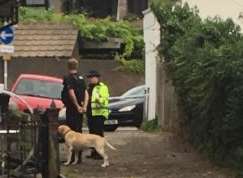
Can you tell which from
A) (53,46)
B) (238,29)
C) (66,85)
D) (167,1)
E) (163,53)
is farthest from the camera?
(53,46)

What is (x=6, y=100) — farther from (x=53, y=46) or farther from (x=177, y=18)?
A: (x=53, y=46)

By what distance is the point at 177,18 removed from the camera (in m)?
19.0

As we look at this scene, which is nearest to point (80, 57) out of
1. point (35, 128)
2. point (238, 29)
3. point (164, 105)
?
point (164, 105)

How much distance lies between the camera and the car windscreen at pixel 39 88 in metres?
22.6

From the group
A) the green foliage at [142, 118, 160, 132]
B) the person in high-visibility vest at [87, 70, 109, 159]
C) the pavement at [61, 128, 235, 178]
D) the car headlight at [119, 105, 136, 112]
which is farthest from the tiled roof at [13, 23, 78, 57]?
the person in high-visibility vest at [87, 70, 109, 159]

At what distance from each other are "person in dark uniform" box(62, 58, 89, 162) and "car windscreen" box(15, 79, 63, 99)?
25.8ft

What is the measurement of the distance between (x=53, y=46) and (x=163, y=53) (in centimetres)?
1420

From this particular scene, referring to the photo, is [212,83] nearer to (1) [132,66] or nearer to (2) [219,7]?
(2) [219,7]

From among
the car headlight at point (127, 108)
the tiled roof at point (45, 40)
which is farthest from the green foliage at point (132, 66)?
the car headlight at point (127, 108)

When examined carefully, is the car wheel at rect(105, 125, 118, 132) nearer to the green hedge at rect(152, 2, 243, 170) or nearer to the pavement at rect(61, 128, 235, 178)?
the green hedge at rect(152, 2, 243, 170)

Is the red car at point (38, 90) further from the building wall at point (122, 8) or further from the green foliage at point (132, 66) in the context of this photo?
the building wall at point (122, 8)

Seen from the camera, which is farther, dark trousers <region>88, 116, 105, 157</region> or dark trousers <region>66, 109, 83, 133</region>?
dark trousers <region>88, 116, 105, 157</region>

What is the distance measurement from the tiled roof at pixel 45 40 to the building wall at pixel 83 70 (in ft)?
1.16

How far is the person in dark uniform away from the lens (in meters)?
14.3
